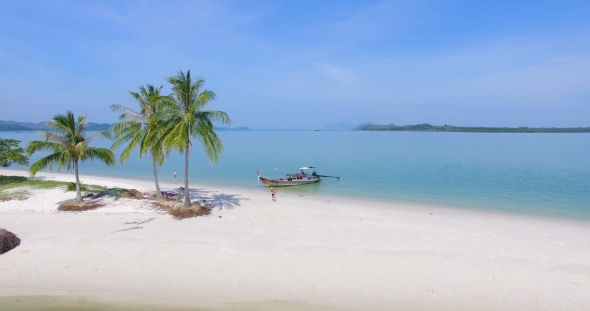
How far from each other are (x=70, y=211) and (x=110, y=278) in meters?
8.53

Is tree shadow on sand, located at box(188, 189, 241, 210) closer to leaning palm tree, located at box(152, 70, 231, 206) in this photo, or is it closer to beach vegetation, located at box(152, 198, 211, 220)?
beach vegetation, located at box(152, 198, 211, 220)

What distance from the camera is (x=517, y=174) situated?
36.0 m

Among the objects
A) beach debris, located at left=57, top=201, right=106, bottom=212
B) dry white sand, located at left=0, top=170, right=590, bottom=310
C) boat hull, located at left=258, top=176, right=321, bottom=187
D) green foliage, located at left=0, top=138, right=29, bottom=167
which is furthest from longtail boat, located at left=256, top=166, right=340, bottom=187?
green foliage, located at left=0, top=138, right=29, bottom=167

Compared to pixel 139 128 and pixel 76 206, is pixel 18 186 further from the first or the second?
pixel 139 128

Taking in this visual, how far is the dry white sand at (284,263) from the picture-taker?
8594mm

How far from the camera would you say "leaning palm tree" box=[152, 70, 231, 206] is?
1473cm

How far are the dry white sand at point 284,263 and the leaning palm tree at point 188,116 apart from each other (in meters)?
3.61

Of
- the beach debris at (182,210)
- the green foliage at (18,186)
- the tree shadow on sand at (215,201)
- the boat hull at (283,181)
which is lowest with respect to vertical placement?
the boat hull at (283,181)

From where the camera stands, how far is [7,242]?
36.6 ft

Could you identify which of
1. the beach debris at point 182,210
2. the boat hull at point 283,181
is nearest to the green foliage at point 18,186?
the beach debris at point 182,210

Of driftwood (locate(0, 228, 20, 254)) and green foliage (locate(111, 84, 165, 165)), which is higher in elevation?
green foliage (locate(111, 84, 165, 165))

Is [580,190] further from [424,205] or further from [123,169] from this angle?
[123,169]

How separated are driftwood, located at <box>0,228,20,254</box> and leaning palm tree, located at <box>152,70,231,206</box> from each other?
20.9 feet

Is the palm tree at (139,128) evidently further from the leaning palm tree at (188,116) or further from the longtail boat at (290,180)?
the longtail boat at (290,180)
